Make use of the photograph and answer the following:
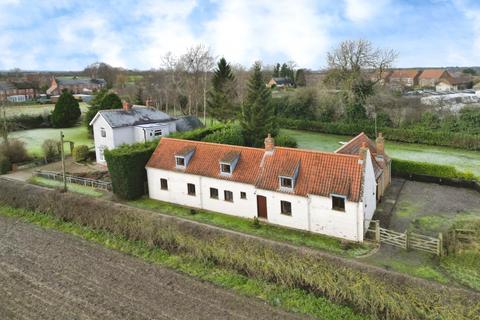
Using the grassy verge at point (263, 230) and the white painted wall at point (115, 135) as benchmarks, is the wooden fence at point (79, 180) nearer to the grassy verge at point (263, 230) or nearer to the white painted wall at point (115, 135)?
the grassy verge at point (263, 230)

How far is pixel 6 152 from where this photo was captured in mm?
36375

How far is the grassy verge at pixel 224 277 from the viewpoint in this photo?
50.2 feet

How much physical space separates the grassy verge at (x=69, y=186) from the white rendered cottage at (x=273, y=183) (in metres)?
4.67

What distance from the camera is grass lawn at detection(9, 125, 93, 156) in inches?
1769

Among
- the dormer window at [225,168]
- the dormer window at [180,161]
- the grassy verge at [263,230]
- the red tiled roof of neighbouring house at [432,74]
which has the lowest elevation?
the grassy verge at [263,230]

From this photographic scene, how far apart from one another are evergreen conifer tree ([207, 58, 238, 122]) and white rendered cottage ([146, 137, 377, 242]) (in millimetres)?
24125

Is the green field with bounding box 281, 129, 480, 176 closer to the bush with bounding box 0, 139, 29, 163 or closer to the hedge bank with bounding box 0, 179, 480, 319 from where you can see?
the hedge bank with bounding box 0, 179, 480, 319

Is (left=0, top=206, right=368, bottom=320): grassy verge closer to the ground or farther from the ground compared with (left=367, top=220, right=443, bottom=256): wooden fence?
closer to the ground

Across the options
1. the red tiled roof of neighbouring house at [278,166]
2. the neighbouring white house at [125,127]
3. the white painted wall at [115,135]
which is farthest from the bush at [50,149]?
the red tiled roof of neighbouring house at [278,166]

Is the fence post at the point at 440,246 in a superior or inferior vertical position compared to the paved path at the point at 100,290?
superior

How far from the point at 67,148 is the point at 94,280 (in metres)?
29.0

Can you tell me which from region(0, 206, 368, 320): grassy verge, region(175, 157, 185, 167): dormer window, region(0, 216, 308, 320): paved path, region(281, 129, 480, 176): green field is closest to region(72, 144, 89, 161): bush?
region(0, 206, 368, 320): grassy verge

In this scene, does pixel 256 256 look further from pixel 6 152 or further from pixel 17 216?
pixel 6 152

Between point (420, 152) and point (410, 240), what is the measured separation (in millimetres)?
25460
